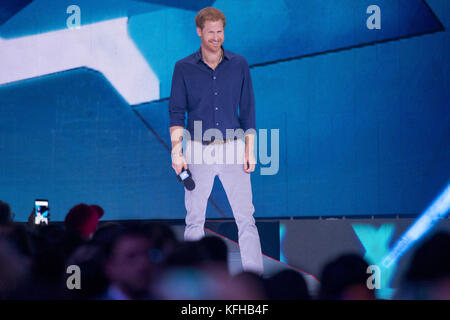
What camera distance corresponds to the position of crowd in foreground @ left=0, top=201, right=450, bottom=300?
134cm

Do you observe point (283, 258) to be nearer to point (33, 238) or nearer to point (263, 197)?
point (263, 197)

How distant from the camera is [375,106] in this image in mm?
4250

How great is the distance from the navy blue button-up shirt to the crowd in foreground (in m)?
1.06

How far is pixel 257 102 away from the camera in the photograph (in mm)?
4434

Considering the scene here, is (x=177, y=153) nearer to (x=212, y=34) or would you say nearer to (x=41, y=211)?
(x=212, y=34)

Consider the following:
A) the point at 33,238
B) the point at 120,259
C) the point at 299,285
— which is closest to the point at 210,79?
the point at 33,238

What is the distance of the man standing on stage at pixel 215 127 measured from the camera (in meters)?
2.92

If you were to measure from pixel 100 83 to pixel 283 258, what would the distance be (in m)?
2.32

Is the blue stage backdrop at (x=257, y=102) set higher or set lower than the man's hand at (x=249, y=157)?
higher

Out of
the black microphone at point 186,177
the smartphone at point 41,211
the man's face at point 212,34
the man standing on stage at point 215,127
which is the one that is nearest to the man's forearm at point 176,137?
the man standing on stage at point 215,127

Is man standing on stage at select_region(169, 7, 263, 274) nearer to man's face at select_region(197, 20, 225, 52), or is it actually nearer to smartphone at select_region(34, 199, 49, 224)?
man's face at select_region(197, 20, 225, 52)

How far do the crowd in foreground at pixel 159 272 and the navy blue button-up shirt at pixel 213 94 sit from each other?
3.47 feet

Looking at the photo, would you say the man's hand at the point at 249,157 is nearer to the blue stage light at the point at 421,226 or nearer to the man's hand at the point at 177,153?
the man's hand at the point at 177,153

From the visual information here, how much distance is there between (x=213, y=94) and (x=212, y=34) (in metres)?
0.35
